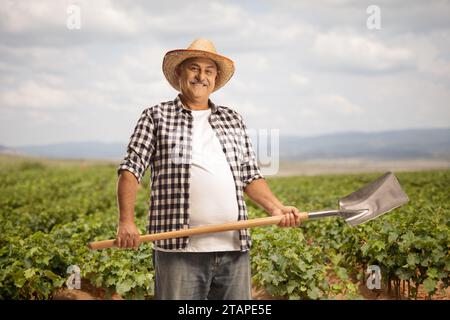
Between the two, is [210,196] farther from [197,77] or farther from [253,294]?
[253,294]

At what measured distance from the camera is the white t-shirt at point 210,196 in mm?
3414

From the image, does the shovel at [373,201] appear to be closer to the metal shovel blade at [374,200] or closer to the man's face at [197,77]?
the metal shovel blade at [374,200]

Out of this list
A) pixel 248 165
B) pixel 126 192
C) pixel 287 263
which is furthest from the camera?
pixel 287 263

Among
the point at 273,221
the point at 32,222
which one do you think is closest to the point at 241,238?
the point at 273,221

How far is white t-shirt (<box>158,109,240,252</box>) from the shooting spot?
3.41 metres

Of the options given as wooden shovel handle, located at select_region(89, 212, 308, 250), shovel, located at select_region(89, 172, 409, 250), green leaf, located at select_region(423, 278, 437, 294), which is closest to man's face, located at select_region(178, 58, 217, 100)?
wooden shovel handle, located at select_region(89, 212, 308, 250)

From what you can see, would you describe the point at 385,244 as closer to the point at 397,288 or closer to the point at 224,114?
the point at 397,288

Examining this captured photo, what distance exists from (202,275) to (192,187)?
530mm

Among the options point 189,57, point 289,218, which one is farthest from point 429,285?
point 189,57

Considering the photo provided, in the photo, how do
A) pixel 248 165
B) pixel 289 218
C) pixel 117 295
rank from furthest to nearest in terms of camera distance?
pixel 117 295, pixel 248 165, pixel 289 218

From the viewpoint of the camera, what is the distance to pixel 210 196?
3.47 metres

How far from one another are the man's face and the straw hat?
38 millimetres

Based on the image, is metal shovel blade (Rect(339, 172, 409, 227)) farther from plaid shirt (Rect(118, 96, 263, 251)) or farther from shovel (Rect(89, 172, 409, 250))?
plaid shirt (Rect(118, 96, 263, 251))
